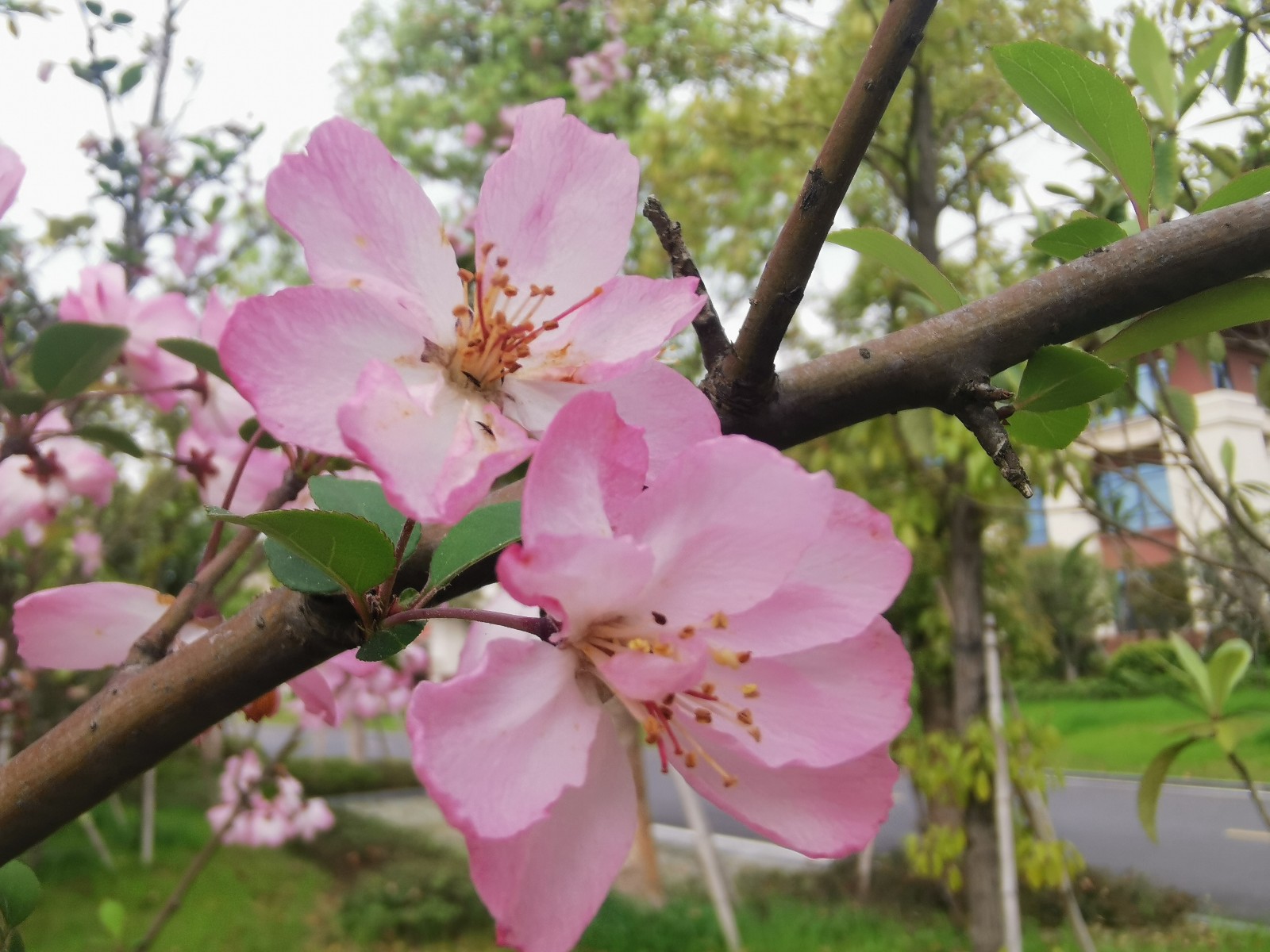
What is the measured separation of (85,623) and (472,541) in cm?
30

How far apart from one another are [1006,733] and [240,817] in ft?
10.8

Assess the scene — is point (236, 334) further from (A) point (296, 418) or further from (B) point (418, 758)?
(B) point (418, 758)

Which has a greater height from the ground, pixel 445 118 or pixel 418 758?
pixel 445 118

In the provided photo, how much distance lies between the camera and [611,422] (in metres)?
0.28

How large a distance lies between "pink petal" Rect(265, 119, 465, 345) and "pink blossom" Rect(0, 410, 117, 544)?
0.72 m

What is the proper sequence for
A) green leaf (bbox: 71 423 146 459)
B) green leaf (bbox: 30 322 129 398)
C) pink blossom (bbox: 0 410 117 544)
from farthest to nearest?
pink blossom (bbox: 0 410 117 544) → green leaf (bbox: 71 423 146 459) → green leaf (bbox: 30 322 129 398)

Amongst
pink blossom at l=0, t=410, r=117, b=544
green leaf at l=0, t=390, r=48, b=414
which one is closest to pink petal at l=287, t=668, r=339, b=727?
green leaf at l=0, t=390, r=48, b=414

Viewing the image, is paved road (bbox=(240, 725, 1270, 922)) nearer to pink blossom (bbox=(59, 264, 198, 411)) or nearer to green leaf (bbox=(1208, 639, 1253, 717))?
green leaf (bbox=(1208, 639, 1253, 717))

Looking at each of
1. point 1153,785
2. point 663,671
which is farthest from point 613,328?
point 1153,785

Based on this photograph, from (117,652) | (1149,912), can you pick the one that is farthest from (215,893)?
(117,652)

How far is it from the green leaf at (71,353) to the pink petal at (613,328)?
38 cm

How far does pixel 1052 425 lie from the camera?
0.44m

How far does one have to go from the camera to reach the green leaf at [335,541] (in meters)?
0.31

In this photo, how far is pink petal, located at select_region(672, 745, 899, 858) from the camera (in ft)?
1.11
